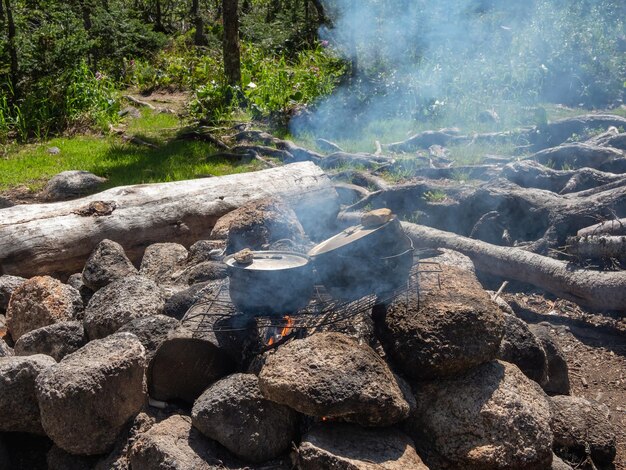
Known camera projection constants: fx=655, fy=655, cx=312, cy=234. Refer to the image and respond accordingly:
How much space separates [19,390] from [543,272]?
13.4ft

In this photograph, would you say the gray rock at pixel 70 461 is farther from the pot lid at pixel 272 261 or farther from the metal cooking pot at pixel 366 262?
the metal cooking pot at pixel 366 262

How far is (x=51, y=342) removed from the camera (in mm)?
3830

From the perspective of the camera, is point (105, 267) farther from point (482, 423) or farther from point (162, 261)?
point (482, 423)

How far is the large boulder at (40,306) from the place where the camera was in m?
4.26

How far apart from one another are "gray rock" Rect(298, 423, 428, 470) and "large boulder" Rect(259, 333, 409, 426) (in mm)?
72

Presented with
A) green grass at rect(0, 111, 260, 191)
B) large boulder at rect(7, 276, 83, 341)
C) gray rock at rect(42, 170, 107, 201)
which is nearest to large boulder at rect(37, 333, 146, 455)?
large boulder at rect(7, 276, 83, 341)

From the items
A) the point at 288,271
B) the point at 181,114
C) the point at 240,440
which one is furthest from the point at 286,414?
the point at 181,114

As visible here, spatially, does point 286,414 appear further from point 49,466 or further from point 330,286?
point 49,466

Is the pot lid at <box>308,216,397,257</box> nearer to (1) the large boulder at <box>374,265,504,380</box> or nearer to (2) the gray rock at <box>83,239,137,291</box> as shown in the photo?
(1) the large boulder at <box>374,265,504,380</box>

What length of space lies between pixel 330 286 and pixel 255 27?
1457 centimetres

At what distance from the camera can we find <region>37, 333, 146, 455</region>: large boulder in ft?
10.00

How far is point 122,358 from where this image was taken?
3129mm

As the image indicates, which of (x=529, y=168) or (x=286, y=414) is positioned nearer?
(x=286, y=414)

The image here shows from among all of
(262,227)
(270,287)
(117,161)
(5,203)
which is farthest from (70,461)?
(117,161)
